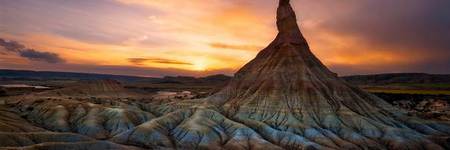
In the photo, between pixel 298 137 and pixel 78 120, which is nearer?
pixel 298 137

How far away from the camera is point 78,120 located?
13300cm

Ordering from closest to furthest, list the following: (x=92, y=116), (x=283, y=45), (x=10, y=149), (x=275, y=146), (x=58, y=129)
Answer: (x=10, y=149), (x=275, y=146), (x=58, y=129), (x=92, y=116), (x=283, y=45)

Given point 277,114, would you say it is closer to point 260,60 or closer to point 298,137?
point 298,137

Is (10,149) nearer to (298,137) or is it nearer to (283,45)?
(298,137)

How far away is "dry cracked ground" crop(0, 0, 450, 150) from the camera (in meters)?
117

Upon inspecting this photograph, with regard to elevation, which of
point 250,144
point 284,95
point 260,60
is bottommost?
point 250,144

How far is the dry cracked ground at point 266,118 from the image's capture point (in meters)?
117

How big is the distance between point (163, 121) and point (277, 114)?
109 feet

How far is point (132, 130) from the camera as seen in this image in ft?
392

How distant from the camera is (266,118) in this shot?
138 metres

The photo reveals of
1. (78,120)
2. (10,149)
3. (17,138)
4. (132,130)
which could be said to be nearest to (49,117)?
(78,120)

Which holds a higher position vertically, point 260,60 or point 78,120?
point 260,60

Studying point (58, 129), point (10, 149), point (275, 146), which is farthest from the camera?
point (58, 129)

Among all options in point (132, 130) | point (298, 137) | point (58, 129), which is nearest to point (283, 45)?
point (298, 137)
